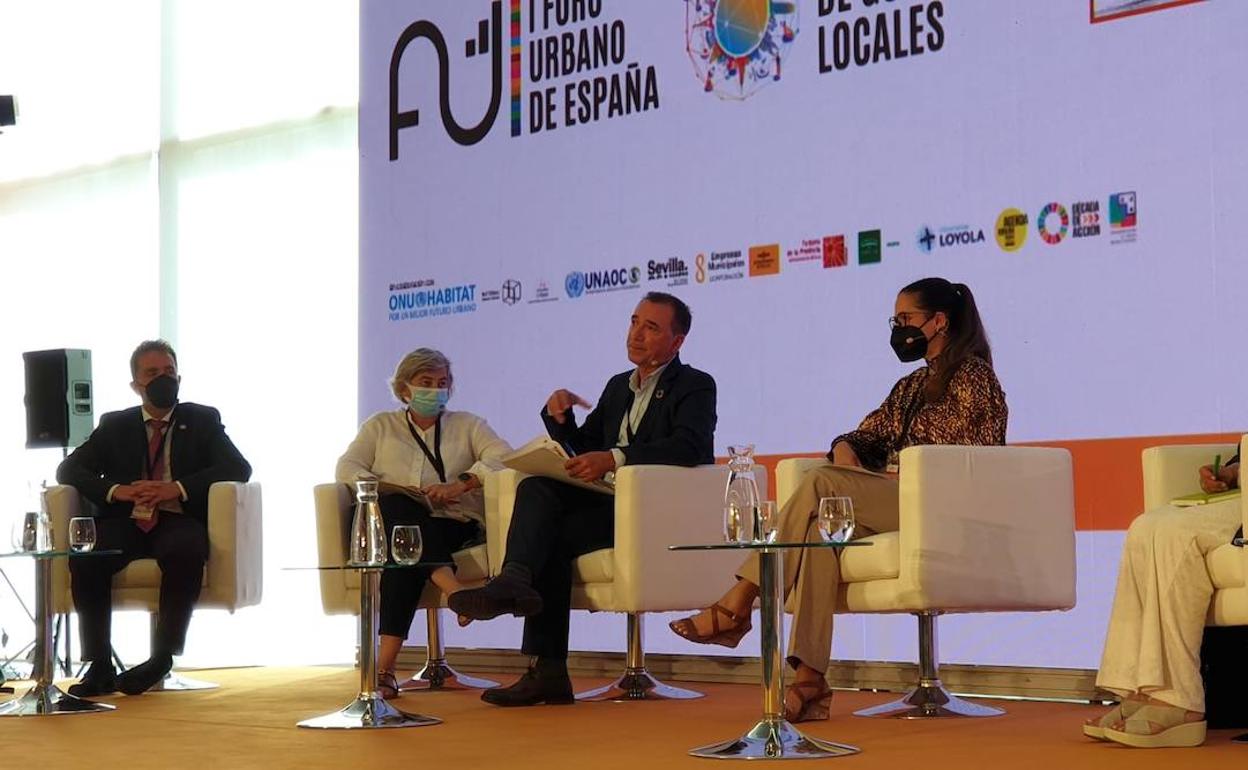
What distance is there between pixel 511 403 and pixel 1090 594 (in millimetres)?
2515

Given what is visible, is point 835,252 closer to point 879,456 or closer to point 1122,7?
point 879,456

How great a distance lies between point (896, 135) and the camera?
5.44m

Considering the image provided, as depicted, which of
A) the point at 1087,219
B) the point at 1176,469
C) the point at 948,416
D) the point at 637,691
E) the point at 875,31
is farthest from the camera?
the point at 875,31

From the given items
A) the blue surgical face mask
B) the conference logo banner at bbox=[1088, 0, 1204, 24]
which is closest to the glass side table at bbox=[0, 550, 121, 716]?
the blue surgical face mask

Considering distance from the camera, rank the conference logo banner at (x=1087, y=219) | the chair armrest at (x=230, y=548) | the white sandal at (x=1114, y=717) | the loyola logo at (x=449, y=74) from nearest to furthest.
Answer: the white sandal at (x=1114, y=717)
the conference logo banner at (x=1087, y=219)
the chair armrest at (x=230, y=548)
the loyola logo at (x=449, y=74)

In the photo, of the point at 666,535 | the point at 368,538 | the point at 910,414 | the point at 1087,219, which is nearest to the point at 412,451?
the point at 666,535

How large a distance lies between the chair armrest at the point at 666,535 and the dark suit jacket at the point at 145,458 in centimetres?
169

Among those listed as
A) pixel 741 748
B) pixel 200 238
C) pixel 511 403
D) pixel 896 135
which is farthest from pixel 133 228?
pixel 741 748

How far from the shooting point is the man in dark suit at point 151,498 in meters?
5.71

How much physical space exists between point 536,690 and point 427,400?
1177 mm

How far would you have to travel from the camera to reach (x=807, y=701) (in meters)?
4.29

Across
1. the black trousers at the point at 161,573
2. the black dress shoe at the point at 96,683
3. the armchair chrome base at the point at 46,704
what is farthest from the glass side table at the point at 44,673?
the black trousers at the point at 161,573

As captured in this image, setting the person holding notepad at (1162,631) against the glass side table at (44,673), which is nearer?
the person holding notepad at (1162,631)

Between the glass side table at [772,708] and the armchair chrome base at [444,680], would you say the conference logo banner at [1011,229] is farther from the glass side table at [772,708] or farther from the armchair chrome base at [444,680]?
the armchair chrome base at [444,680]
